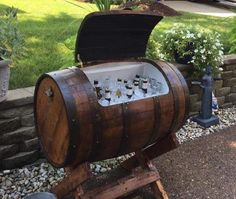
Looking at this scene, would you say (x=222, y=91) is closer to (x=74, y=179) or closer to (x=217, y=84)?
(x=217, y=84)

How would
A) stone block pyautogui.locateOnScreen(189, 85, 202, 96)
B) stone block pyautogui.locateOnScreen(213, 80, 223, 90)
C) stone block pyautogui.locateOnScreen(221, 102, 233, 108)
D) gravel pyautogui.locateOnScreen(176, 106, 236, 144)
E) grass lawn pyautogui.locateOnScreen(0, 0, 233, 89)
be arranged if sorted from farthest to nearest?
1. stone block pyautogui.locateOnScreen(221, 102, 233, 108)
2. stone block pyautogui.locateOnScreen(213, 80, 223, 90)
3. stone block pyautogui.locateOnScreen(189, 85, 202, 96)
4. gravel pyautogui.locateOnScreen(176, 106, 236, 144)
5. grass lawn pyautogui.locateOnScreen(0, 0, 233, 89)

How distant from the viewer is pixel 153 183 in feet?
10.9

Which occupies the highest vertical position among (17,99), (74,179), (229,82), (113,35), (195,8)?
(113,35)

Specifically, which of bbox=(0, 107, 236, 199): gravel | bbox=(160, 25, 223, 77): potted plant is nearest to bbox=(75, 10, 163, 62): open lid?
bbox=(0, 107, 236, 199): gravel

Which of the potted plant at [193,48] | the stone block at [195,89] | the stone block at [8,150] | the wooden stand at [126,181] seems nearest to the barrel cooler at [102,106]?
the wooden stand at [126,181]

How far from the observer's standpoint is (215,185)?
12.1 feet

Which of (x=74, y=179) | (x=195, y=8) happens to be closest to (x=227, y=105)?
(x=74, y=179)

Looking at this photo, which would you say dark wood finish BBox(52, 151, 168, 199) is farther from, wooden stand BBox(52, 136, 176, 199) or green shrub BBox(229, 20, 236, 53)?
green shrub BBox(229, 20, 236, 53)

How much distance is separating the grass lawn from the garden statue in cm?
150

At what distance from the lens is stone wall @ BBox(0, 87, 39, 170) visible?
348cm

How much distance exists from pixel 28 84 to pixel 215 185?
204cm

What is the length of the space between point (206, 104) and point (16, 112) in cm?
226

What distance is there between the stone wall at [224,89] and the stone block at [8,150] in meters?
2.17

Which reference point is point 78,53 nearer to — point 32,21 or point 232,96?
point 232,96
